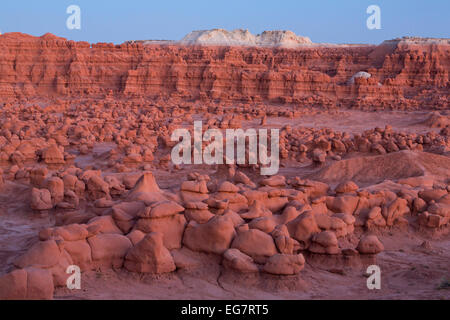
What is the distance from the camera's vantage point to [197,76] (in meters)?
25.4

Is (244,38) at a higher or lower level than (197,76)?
higher

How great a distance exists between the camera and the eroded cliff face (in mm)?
23578

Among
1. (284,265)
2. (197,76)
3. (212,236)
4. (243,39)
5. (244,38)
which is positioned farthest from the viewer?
(244,38)

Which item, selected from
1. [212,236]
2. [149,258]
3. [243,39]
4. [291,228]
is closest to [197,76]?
[243,39]

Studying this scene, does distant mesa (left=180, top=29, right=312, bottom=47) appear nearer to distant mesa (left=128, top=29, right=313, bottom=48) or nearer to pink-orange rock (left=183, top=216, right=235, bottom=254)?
distant mesa (left=128, top=29, right=313, bottom=48)

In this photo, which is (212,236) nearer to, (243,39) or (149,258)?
(149,258)

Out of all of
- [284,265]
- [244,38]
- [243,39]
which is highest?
[244,38]

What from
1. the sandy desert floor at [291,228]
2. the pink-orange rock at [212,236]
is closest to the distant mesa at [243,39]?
the sandy desert floor at [291,228]

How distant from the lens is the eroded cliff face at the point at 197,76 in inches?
928

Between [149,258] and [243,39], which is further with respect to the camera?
[243,39]

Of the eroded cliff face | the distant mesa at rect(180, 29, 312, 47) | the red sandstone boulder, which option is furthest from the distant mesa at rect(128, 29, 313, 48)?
the red sandstone boulder

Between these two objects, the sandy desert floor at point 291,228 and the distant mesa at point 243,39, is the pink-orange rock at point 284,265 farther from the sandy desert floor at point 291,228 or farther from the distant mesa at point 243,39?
the distant mesa at point 243,39

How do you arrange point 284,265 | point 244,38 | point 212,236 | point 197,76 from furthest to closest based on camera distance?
point 244,38 < point 197,76 < point 212,236 < point 284,265
